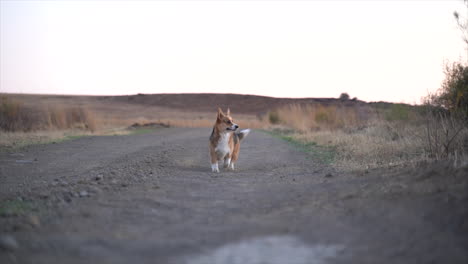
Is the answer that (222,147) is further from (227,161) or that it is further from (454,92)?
(454,92)

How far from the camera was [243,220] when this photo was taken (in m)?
5.00

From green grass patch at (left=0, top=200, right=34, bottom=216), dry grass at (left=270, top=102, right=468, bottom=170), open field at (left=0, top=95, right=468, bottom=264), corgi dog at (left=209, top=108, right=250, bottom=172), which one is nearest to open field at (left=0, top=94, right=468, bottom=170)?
dry grass at (left=270, top=102, right=468, bottom=170)

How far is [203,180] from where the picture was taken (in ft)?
26.9

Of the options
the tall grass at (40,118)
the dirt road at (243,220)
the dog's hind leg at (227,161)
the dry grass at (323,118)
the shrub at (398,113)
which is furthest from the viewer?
the dry grass at (323,118)

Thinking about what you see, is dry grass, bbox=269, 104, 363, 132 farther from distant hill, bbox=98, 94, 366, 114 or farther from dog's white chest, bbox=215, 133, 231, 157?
distant hill, bbox=98, 94, 366, 114

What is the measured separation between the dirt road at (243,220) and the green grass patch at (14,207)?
0.06ft

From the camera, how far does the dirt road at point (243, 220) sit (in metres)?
3.80

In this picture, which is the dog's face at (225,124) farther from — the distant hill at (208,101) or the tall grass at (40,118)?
the distant hill at (208,101)

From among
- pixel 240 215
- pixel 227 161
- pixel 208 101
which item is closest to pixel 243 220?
pixel 240 215

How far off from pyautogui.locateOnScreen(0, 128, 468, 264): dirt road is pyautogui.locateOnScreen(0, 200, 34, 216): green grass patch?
18 millimetres

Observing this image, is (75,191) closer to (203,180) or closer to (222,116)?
(203,180)

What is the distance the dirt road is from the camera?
3.80m

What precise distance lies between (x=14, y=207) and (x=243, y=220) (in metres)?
2.97

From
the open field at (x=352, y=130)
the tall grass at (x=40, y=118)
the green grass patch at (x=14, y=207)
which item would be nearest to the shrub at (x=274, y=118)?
the open field at (x=352, y=130)
